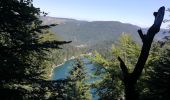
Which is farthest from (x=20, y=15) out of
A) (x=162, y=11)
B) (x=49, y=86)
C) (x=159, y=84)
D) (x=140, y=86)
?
(x=140, y=86)

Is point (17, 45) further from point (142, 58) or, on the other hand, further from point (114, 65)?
point (114, 65)

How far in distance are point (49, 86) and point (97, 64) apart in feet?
54.6

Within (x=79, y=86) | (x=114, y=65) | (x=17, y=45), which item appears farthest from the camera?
(x=79, y=86)

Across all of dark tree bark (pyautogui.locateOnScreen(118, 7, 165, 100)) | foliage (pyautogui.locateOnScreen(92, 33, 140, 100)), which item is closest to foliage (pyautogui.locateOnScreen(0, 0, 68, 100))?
dark tree bark (pyautogui.locateOnScreen(118, 7, 165, 100))

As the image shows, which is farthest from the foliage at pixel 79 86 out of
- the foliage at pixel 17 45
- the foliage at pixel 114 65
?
the foliage at pixel 17 45

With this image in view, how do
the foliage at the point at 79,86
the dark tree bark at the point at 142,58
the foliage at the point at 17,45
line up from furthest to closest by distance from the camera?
the foliage at the point at 79,86 → the foliage at the point at 17,45 → the dark tree bark at the point at 142,58

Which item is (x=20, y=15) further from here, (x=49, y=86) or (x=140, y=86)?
(x=140, y=86)

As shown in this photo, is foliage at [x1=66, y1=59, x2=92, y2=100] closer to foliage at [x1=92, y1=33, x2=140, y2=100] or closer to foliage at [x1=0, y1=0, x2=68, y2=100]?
foliage at [x1=92, y1=33, x2=140, y2=100]

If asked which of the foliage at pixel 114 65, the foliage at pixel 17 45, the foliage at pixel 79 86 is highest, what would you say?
the foliage at pixel 17 45

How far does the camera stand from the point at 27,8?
36.7 ft

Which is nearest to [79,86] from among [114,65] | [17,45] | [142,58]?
[114,65]

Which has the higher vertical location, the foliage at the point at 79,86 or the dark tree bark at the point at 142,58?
the dark tree bark at the point at 142,58

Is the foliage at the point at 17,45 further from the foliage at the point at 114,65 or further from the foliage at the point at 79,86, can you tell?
the foliage at the point at 79,86

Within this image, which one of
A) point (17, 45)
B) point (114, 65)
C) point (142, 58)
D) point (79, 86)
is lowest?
point (79, 86)
